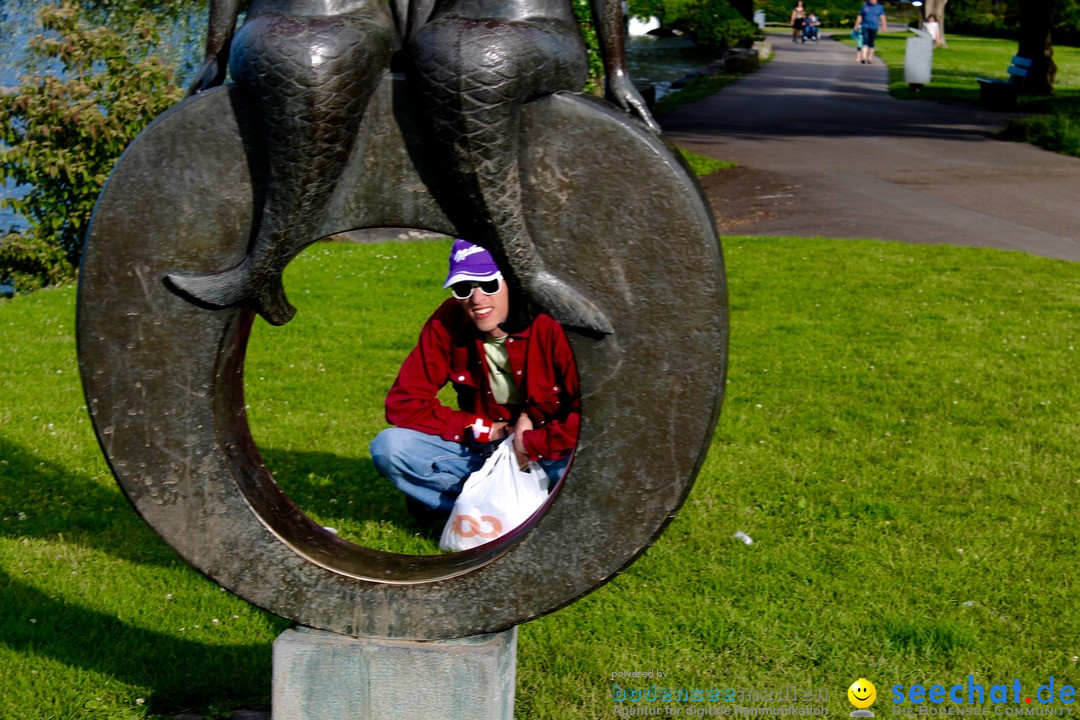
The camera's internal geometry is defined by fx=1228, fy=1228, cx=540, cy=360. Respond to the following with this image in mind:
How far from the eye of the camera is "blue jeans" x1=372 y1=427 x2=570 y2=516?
4805 mm

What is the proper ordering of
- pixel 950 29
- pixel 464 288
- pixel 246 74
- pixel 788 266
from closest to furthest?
pixel 246 74
pixel 464 288
pixel 788 266
pixel 950 29

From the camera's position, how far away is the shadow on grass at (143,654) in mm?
3924

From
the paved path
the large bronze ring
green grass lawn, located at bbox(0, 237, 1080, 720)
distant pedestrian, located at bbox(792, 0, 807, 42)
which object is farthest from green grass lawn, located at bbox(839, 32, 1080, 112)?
the large bronze ring

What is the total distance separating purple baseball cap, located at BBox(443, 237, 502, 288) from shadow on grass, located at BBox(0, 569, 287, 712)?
1.40 metres

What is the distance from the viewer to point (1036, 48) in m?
25.2

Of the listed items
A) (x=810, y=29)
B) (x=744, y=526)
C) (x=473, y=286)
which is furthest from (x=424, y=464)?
(x=810, y=29)

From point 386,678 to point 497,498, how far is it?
1255 millimetres

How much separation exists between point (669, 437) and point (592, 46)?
10.8 metres

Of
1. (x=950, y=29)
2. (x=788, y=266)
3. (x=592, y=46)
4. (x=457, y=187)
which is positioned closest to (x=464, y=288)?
(x=457, y=187)

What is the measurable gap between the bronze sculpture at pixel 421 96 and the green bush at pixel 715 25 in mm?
31852

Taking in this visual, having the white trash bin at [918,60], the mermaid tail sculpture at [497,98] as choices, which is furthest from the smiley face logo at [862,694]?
the white trash bin at [918,60]

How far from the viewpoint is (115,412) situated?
333 cm

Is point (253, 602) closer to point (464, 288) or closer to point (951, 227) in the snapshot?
point (464, 288)

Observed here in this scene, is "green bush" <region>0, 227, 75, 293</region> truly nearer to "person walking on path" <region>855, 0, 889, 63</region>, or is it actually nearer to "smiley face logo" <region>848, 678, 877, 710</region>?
"smiley face logo" <region>848, 678, 877, 710</region>
